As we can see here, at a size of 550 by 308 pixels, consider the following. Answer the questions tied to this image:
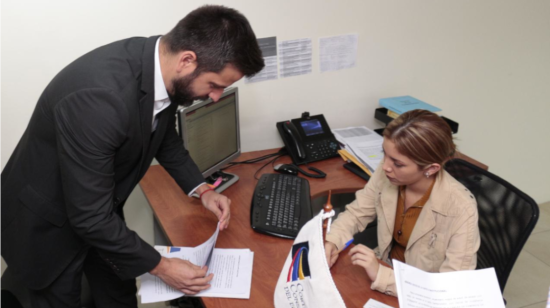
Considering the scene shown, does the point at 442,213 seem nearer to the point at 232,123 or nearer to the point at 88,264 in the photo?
the point at 232,123

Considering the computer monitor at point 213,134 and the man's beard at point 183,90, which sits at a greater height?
the man's beard at point 183,90

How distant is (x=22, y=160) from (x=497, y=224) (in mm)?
1514

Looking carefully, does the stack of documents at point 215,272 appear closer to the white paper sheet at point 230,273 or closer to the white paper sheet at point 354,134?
the white paper sheet at point 230,273

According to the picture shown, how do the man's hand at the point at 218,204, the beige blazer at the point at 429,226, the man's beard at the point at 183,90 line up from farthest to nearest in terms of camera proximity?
the man's hand at the point at 218,204, the beige blazer at the point at 429,226, the man's beard at the point at 183,90

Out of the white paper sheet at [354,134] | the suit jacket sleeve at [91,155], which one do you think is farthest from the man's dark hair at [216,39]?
the white paper sheet at [354,134]

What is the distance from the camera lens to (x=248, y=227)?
165 centimetres

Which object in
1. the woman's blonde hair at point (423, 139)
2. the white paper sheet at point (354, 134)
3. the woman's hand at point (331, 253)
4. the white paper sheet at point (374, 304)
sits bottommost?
the white paper sheet at point (374, 304)

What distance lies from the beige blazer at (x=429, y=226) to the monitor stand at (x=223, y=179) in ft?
1.78

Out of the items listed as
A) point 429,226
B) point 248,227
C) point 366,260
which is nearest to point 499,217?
point 429,226

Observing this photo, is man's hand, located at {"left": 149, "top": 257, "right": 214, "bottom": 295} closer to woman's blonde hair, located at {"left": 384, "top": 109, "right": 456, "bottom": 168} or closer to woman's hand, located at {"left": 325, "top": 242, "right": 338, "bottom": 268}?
woman's hand, located at {"left": 325, "top": 242, "right": 338, "bottom": 268}

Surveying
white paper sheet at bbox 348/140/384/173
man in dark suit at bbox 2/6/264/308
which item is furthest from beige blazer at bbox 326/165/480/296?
man in dark suit at bbox 2/6/264/308

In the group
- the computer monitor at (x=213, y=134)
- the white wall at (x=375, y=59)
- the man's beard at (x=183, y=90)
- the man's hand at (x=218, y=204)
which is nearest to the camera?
the man's beard at (x=183, y=90)

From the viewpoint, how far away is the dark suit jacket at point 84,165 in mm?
1126

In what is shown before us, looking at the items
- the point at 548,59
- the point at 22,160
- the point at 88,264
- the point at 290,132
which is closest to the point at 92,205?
the point at 22,160
